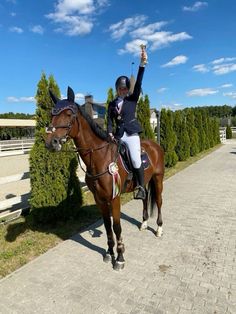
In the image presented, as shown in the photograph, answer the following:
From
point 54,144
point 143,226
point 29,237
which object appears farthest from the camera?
point 143,226

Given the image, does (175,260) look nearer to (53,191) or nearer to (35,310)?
(35,310)

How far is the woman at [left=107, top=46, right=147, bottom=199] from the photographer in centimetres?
420

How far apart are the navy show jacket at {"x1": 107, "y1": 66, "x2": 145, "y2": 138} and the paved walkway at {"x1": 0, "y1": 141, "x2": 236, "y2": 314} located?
1.92 meters

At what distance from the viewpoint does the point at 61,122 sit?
3461mm

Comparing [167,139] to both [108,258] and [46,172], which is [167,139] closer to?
[46,172]

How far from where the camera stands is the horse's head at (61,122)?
3.35 m

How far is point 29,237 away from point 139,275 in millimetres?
2488

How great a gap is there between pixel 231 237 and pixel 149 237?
142cm

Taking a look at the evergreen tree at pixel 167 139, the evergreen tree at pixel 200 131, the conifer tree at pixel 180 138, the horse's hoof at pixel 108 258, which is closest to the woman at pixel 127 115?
the horse's hoof at pixel 108 258

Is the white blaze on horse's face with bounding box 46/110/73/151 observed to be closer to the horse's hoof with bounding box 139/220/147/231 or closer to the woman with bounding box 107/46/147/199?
the woman with bounding box 107/46/147/199

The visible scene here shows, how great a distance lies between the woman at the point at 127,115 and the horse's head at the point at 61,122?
0.82m

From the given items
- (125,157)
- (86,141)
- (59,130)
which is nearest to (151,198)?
(125,157)

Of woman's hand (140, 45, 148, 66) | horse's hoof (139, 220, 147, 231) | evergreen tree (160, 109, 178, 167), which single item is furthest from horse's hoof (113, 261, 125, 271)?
evergreen tree (160, 109, 178, 167)

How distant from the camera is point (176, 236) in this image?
525 cm
